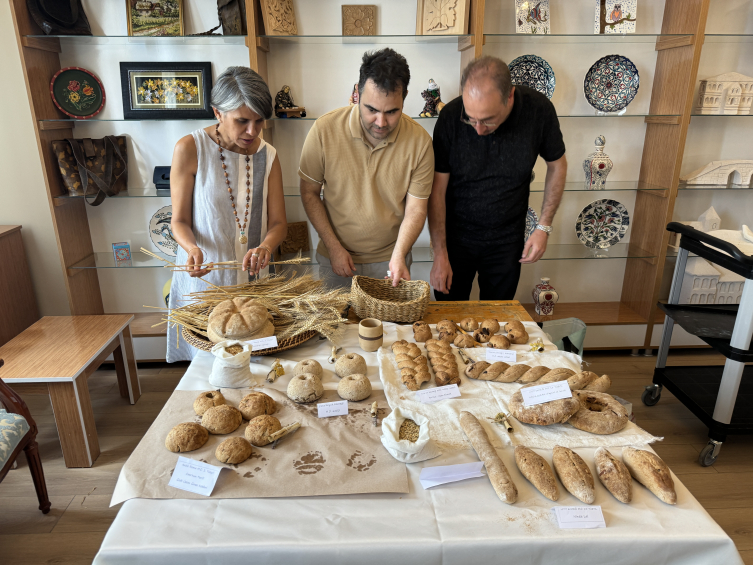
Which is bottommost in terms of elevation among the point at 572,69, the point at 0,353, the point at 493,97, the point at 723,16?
the point at 0,353

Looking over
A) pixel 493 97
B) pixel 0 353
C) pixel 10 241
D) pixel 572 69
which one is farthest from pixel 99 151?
pixel 572 69

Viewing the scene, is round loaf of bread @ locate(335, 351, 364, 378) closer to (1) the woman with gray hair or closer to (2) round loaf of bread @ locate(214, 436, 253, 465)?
(2) round loaf of bread @ locate(214, 436, 253, 465)

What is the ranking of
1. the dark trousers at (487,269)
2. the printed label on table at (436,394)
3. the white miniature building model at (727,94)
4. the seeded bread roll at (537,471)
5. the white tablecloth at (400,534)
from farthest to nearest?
the white miniature building model at (727,94) < the dark trousers at (487,269) < the printed label on table at (436,394) < the seeded bread roll at (537,471) < the white tablecloth at (400,534)

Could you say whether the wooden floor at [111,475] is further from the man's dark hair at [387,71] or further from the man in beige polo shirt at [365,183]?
the man's dark hair at [387,71]

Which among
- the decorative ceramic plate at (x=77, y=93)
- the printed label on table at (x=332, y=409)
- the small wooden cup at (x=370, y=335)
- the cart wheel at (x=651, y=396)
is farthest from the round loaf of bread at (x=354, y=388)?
the decorative ceramic plate at (x=77, y=93)

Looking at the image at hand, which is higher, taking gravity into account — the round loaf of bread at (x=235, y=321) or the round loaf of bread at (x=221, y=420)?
the round loaf of bread at (x=235, y=321)

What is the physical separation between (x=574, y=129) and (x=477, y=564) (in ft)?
9.62

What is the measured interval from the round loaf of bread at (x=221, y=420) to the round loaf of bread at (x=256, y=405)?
0.09 feet

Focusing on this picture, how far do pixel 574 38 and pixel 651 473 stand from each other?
2.80m

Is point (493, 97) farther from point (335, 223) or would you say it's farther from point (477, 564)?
point (477, 564)

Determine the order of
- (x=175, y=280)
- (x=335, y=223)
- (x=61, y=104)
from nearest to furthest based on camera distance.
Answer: (x=175, y=280), (x=335, y=223), (x=61, y=104)

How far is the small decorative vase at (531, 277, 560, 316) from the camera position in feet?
10.7

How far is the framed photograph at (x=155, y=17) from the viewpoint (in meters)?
2.76

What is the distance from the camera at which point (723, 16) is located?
3016mm
